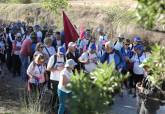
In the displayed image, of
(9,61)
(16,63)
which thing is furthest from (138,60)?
(9,61)

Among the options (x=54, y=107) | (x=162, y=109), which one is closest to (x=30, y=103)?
(x=54, y=107)

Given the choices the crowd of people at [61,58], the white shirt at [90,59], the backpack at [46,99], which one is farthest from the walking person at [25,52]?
the backpack at [46,99]

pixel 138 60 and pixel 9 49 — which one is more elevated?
pixel 138 60

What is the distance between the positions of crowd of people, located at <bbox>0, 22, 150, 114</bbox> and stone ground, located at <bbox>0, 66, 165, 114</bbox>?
0.42 m

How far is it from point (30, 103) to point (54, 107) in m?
0.87

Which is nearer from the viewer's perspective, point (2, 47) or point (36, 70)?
point (36, 70)

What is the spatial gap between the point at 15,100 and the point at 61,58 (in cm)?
219

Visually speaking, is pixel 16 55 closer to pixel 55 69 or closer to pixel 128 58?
pixel 128 58

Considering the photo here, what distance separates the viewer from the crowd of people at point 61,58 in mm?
10750

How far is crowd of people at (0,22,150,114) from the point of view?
10750mm

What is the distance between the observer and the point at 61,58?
10.9 metres

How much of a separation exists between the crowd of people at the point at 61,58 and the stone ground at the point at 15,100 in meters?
0.42

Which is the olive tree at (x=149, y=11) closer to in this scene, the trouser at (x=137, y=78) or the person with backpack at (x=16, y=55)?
the trouser at (x=137, y=78)

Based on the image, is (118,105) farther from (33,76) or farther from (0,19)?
(0,19)
